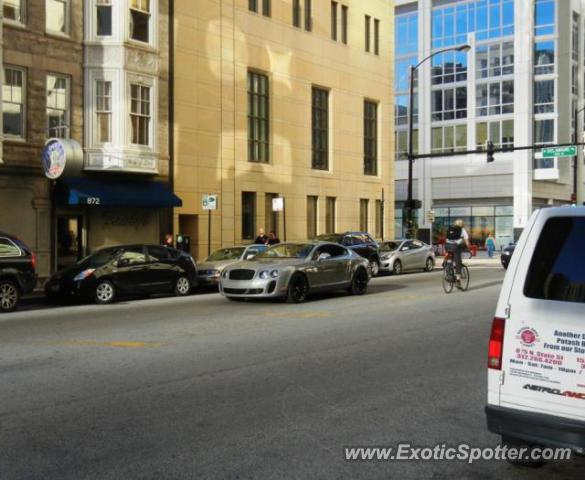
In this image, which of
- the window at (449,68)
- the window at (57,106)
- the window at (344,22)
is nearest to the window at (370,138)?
the window at (344,22)

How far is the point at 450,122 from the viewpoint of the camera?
55.5 m

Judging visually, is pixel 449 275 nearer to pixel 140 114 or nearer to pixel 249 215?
pixel 140 114

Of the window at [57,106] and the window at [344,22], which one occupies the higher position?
the window at [344,22]

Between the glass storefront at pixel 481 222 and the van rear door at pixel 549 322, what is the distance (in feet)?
155

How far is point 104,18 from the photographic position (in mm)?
23828

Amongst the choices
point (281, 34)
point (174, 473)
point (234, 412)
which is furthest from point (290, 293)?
point (281, 34)

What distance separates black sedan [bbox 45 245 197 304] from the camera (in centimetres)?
1675

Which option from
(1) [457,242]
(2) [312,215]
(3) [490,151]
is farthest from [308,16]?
(1) [457,242]

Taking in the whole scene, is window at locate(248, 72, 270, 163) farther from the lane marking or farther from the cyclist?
the lane marking

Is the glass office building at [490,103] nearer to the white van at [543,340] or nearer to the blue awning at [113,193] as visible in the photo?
the blue awning at [113,193]

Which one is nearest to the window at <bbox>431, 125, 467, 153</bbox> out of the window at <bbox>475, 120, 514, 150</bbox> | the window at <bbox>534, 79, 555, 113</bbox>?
the window at <bbox>475, 120, 514, 150</bbox>

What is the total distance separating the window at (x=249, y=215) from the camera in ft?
99.6

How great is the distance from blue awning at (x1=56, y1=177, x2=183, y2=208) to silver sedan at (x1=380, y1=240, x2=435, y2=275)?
27.2ft

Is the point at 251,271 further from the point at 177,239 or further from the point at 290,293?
the point at 177,239
